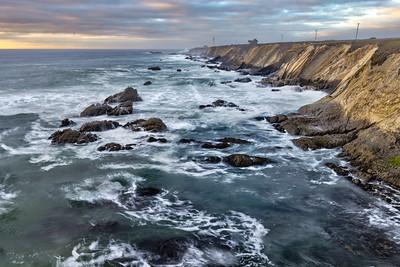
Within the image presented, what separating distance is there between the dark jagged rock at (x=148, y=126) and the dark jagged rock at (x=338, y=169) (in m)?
14.5

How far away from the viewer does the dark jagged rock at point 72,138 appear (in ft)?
96.9

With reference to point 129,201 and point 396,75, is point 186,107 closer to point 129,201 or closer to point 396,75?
point 396,75

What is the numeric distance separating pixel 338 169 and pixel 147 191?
1152 cm

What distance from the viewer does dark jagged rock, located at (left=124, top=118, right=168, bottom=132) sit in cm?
3328

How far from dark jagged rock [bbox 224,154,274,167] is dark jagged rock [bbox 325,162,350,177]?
361cm

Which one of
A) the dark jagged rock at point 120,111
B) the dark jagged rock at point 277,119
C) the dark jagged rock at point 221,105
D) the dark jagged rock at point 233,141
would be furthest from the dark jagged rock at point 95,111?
the dark jagged rock at point 277,119

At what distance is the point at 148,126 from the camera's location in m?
33.6

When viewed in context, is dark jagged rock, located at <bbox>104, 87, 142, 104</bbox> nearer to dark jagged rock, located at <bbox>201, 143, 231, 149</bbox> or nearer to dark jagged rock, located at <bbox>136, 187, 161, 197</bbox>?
dark jagged rock, located at <bbox>201, 143, 231, 149</bbox>

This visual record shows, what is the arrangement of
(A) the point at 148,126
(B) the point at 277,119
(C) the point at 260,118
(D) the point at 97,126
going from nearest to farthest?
(D) the point at 97,126
(A) the point at 148,126
(B) the point at 277,119
(C) the point at 260,118

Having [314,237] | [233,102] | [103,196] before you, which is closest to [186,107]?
[233,102]

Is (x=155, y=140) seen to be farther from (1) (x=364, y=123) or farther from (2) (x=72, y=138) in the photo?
(1) (x=364, y=123)

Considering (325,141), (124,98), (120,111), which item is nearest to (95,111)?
(120,111)

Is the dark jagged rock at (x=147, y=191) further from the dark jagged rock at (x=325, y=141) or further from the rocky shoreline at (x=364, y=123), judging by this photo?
the dark jagged rock at (x=325, y=141)

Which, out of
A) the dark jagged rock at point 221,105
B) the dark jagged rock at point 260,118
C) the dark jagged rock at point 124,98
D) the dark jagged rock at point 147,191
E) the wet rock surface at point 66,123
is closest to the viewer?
the dark jagged rock at point 147,191
